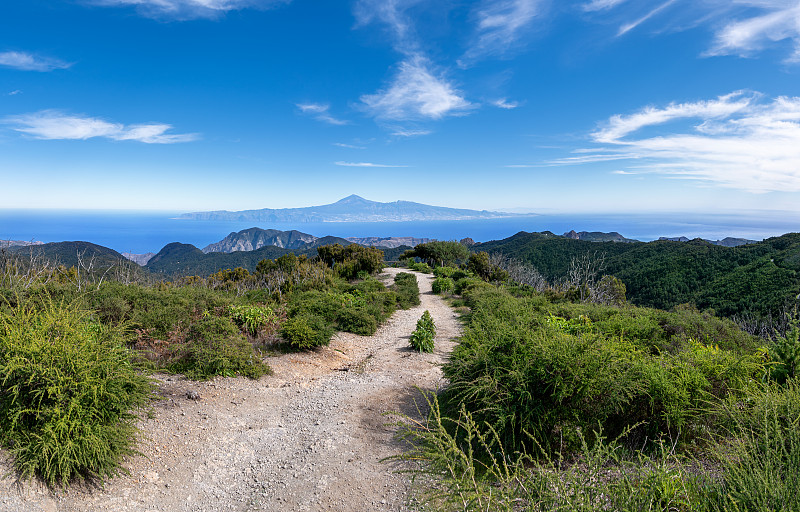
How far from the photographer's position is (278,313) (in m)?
11.1

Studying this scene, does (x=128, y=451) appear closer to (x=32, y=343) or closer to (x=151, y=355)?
(x=32, y=343)

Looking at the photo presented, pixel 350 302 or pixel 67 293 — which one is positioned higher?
pixel 67 293

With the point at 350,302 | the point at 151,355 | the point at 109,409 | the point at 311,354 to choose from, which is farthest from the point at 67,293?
the point at 350,302

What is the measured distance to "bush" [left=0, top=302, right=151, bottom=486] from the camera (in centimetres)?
374

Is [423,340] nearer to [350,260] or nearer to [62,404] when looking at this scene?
[62,404]

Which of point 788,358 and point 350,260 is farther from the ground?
point 788,358

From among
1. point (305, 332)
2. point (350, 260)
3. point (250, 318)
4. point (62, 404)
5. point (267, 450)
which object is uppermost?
point (62, 404)

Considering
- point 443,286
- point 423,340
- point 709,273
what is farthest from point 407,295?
point 709,273

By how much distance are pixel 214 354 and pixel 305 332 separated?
244 cm

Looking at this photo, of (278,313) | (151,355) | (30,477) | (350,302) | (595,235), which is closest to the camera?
(30,477)

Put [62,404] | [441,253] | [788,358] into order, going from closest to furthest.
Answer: [62,404]
[788,358]
[441,253]

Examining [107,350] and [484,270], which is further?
[484,270]

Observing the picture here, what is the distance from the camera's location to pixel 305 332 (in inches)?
373

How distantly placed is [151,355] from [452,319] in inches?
426
